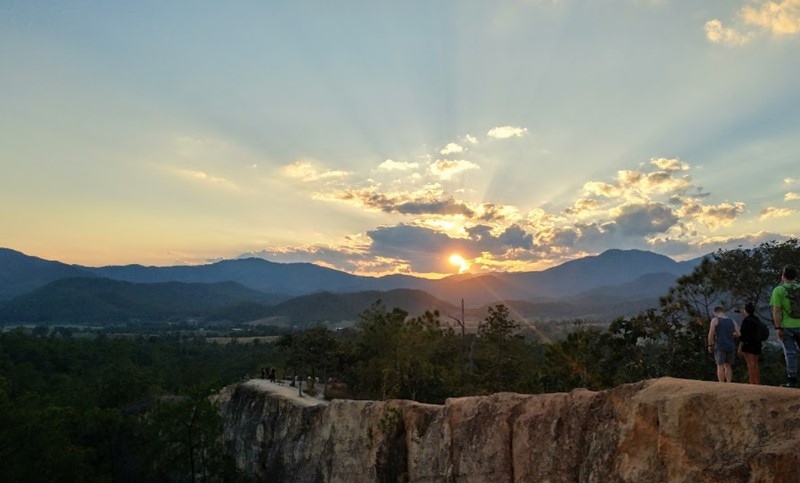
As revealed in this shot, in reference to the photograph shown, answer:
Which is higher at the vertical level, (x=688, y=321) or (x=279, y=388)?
(x=688, y=321)

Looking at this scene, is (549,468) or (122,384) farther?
(122,384)

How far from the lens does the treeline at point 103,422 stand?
31594 mm

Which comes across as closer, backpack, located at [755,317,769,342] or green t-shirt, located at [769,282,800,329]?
green t-shirt, located at [769,282,800,329]

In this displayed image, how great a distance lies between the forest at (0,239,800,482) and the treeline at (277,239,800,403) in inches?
3.1

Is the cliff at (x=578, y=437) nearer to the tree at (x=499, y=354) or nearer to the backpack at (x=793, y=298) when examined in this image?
the backpack at (x=793, y=298)

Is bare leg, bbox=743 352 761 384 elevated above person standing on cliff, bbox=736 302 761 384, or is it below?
below

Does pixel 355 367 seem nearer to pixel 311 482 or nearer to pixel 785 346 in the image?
pixel 311 482

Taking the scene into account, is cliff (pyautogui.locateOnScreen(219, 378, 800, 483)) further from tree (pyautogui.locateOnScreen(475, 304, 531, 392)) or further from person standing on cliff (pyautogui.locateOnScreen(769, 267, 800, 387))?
tree (pyautogui.locateOnScreen(475, 304, 531, 392))

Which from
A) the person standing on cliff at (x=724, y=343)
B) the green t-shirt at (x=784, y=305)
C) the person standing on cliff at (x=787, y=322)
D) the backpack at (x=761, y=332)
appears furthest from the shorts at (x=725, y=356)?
the green t-shirt at (x=784, y=305)

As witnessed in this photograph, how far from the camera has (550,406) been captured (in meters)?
14.5

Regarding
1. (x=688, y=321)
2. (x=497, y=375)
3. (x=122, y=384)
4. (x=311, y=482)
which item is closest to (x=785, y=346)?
(x=688, y=321)

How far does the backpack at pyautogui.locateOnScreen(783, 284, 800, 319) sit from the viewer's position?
1038 cm

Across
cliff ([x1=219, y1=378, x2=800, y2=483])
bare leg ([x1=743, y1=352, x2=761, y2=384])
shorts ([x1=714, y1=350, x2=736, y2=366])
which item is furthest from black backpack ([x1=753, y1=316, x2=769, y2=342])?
cliff ([x1=219, y1=378, x2=800, y2=483])

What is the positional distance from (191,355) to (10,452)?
85.5 m
